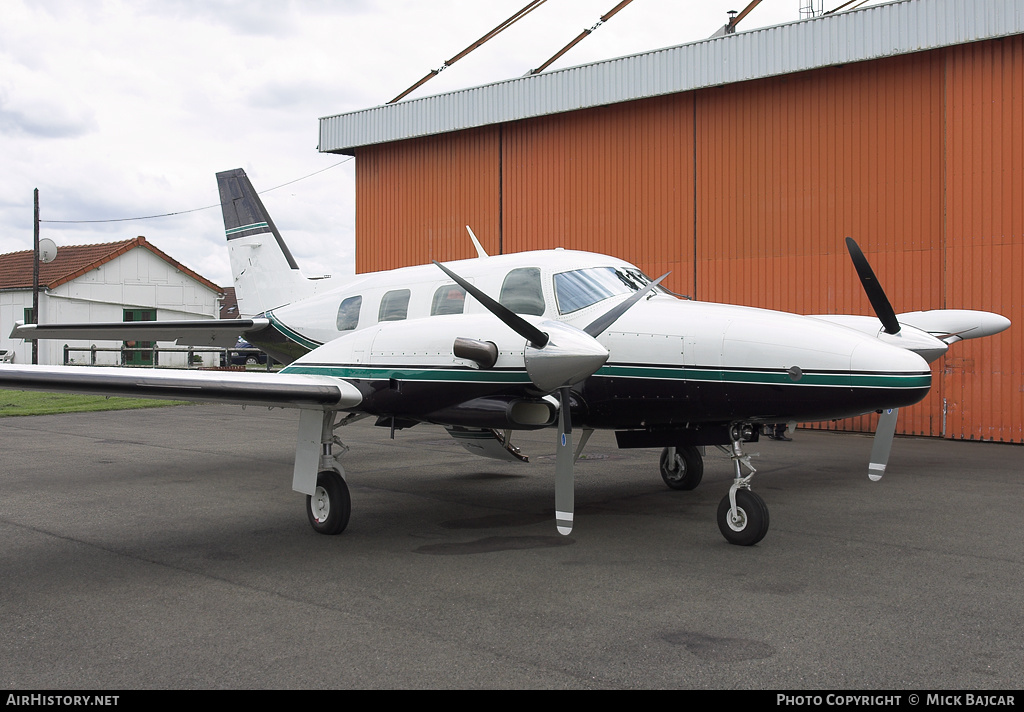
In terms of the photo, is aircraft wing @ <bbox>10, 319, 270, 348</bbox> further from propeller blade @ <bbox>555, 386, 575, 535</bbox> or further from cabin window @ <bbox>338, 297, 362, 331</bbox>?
propeller blade @ <bbox>555, 386, 575, 535</bbox>

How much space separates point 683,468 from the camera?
9422 millimetres

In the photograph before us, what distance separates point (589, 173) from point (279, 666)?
16.0 m

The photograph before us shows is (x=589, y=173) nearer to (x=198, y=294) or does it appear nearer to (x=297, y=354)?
(x=297, y=354)

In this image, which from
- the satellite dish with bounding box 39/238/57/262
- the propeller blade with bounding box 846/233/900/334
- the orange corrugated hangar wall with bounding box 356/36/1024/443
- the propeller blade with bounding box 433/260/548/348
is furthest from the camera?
the satellite dish with bounding box 39/238/57/262

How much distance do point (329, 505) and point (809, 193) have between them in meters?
12.4

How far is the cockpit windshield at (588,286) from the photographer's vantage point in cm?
743

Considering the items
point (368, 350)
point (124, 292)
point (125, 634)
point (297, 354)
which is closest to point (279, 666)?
point (125, 634)

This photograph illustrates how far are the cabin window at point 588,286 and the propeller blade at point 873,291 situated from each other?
2080 mm

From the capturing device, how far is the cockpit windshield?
24.4ft

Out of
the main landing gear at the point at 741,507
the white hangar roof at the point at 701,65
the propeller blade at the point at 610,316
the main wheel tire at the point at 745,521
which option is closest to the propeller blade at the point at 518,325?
the propeller blade at the point at 610,316

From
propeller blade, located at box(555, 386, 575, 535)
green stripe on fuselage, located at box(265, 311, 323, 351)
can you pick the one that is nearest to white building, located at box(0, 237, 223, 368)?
green stripe on fuselage, located at box(265, 311, 323, 351)

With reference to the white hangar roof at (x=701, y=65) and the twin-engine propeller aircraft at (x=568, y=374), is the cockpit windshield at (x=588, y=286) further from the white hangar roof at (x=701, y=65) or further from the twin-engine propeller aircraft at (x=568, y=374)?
the white hangar roof at (x=701, y=65)

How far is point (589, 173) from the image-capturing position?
18734mm

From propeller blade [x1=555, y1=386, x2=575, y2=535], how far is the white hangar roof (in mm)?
11880
